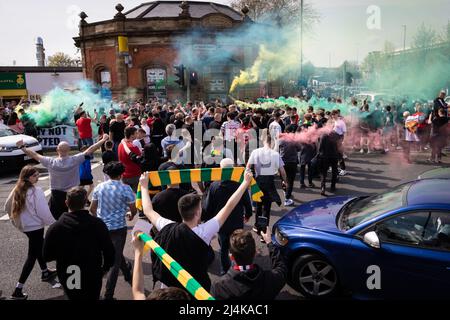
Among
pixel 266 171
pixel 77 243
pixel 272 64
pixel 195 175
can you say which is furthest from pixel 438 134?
pixel 272 64

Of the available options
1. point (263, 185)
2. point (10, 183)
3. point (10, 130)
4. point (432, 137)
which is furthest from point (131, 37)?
point (263, 185)

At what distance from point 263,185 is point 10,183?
8.51 meters

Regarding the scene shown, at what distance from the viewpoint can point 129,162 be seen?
7.02m

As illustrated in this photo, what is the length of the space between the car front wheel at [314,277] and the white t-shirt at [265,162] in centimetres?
218

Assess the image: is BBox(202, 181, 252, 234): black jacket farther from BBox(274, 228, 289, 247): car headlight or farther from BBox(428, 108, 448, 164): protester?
BBox(428, 108, 448, 164): protester

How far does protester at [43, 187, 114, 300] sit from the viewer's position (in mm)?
3588

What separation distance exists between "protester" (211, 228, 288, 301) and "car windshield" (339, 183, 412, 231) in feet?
6.95

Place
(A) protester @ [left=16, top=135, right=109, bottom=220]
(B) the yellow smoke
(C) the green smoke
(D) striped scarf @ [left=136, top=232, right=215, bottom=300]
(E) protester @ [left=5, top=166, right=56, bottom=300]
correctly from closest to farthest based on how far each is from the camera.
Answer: (D) striped scarf @ [left=136, top=232, right=215, bottom=300] → (E) protester @ [left=5, top=166, right=56, bottom=300] → (A) protester @ [left=16, top=135, right=109, bottom=220] → (C) the green smoke → (B) the yellow smoke

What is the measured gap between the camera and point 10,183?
1116 cm

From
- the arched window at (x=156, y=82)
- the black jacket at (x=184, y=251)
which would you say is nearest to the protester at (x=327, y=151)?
the black jacket at (x=184, y=251)

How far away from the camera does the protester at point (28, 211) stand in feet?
15.0

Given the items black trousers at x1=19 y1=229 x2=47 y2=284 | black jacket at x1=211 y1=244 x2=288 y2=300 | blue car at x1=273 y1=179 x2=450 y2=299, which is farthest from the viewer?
black trousers at x1=19 y1=229 x2=47 y2=284

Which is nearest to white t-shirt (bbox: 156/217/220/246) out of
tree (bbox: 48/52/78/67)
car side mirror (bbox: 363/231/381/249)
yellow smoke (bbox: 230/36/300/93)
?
car side mirror (bbox: 363/231/381/249)

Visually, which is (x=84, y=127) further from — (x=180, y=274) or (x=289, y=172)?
(x=180, y=274)
